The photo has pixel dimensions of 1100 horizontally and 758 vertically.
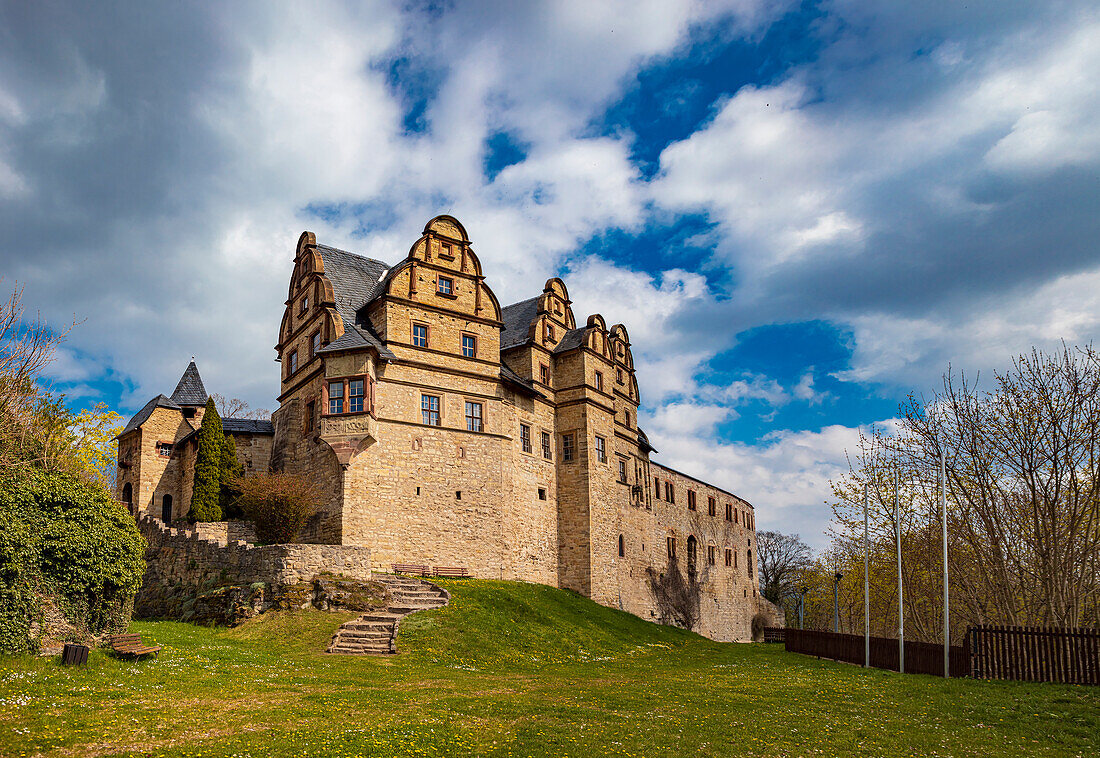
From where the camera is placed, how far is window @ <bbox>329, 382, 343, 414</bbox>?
1253 inches

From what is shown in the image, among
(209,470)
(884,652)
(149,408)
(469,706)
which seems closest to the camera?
(469,706)

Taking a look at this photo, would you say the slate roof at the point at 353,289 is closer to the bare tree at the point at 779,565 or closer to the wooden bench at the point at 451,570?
the wooden bench at the point at 451,570

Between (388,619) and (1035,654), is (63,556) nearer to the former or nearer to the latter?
(388,619)

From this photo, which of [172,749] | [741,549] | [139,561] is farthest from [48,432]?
[741,549]

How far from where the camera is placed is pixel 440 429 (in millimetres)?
34281

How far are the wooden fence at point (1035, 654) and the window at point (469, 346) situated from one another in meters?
23.1

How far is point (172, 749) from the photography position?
32.1 feet

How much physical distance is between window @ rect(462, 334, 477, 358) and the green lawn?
611 inches

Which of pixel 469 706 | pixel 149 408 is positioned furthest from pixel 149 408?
pixel 469 706

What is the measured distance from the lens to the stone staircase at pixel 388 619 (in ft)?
69.8

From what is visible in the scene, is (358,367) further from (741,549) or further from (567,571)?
(741,549)

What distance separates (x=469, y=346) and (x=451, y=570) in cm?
1043

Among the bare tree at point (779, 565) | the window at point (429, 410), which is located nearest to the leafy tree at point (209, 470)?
the window at point (429, 410)

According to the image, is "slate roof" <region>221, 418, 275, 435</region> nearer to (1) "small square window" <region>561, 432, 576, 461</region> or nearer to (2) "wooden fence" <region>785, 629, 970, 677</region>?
(1) "small square window" <region>561, 432, 576, 461</region>
